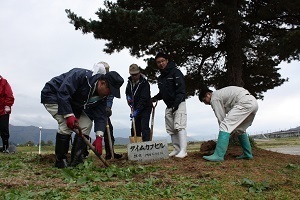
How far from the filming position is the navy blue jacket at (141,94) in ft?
20.3

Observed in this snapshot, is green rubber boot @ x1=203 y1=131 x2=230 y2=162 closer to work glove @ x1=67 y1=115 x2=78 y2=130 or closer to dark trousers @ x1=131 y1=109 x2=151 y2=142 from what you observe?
dark trousers @ x1=131 y1=109 x2=151 y2=142

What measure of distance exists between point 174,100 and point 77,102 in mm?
1818

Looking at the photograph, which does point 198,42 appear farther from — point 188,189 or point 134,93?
point 188,189

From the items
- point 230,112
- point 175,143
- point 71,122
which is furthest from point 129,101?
point 71,122

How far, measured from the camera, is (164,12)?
630cm

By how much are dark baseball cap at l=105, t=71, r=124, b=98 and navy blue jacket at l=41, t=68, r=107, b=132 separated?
31cm

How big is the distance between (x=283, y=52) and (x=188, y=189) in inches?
146

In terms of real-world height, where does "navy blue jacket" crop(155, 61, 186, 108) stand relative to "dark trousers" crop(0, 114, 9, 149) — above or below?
above

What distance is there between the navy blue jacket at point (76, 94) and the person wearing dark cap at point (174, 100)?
4.38 ft

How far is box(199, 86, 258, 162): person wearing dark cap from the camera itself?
209 inches

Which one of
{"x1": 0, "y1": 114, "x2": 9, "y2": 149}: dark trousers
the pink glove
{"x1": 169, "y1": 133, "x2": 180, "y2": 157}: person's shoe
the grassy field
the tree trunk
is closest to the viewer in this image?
the grassy field

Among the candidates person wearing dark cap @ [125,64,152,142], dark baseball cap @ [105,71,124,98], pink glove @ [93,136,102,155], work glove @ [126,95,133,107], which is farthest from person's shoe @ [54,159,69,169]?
work glove @ [126,95,133,107]

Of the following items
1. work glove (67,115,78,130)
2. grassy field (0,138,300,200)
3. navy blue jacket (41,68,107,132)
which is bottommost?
grassy field (0,138,300,200)

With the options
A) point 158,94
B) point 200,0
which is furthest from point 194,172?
point 200,0
